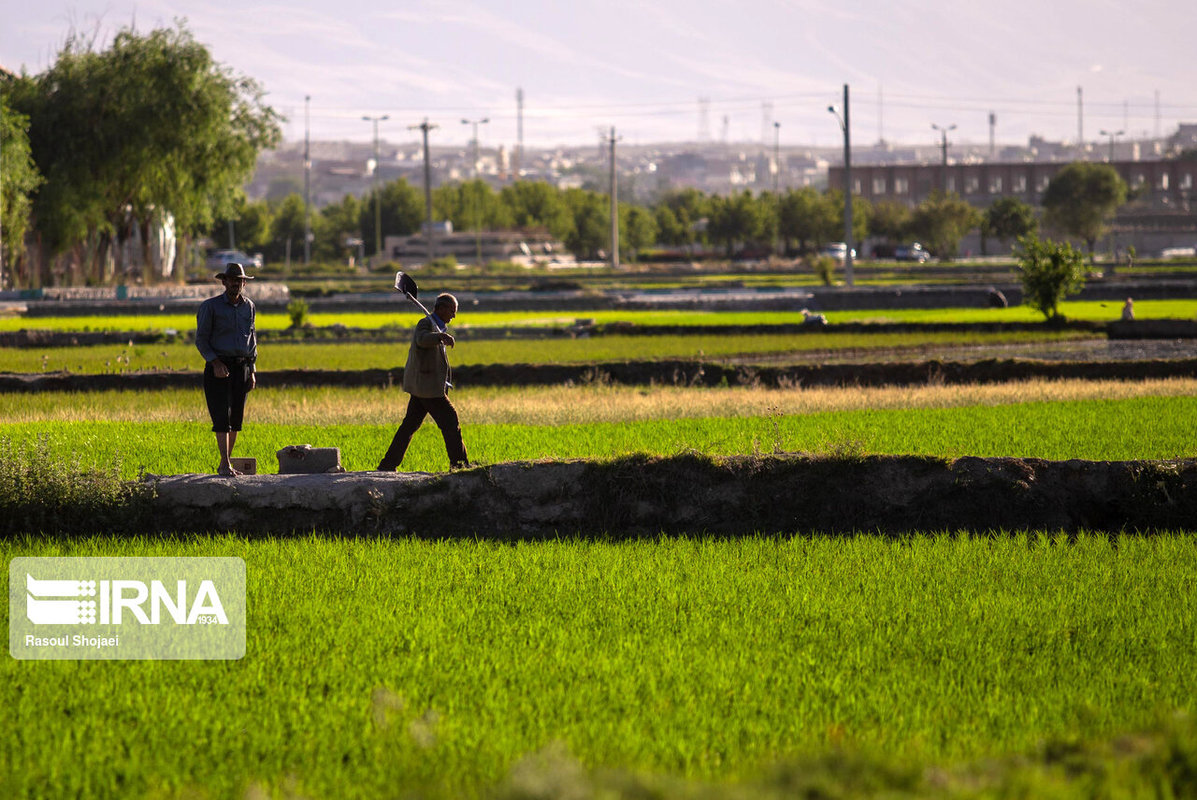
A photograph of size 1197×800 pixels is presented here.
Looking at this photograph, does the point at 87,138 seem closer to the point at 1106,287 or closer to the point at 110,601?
the point at 1106,287

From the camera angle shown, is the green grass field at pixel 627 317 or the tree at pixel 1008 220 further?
the tree at pixel 1008 220

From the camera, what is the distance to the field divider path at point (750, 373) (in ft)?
79.2

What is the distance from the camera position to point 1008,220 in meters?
116

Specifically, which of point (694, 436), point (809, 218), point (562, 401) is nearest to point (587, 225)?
point (809, 218)

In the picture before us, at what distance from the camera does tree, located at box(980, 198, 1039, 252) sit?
116 m

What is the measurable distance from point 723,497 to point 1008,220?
111524 millimetres

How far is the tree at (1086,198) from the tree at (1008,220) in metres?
2.69

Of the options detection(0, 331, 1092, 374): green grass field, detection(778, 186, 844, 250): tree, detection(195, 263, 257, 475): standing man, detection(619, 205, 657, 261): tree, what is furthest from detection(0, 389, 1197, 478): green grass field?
detection(619, 205, 657, 261): tree

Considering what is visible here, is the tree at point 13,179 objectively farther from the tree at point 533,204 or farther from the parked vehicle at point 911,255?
the tree at point 533,204

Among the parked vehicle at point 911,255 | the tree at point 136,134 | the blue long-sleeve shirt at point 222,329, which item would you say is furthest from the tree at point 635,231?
the blue long-sleeve shirt at point 222,329

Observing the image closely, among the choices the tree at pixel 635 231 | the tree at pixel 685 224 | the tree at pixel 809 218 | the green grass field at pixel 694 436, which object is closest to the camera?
the green grass field at pixel 694 436

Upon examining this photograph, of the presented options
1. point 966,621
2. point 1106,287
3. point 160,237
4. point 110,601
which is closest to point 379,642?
point 110,601

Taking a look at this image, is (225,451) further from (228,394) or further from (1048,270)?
(1048,270)

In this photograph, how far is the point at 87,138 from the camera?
5881 centimetres
